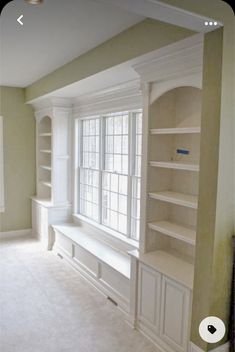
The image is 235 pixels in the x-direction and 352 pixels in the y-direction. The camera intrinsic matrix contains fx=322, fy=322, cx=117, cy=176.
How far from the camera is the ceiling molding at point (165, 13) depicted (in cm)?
172

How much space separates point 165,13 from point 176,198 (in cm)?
154

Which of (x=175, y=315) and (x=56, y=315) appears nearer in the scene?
(x=175, y=315)

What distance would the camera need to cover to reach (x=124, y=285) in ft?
11.4

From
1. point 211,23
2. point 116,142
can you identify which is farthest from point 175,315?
point 116,142

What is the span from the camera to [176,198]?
287 centimetres

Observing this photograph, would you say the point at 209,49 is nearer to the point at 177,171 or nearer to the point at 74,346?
the point at 177,171

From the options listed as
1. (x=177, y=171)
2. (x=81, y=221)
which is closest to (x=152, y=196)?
(x=177, y=171)

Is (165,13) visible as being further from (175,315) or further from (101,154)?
(101,154)

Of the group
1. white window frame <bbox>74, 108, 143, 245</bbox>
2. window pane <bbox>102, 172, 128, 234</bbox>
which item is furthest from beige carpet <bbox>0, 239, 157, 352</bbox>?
window pane <bbox>102, 172, 128, 234</bbox>

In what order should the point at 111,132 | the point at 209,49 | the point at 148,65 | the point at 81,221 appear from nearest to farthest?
the point at 209,49, the point at 148,65, the point at 111,132, the point at 81,221

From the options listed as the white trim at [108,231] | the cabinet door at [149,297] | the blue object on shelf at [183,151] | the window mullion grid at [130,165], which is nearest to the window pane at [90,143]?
the white trim at [108,231]

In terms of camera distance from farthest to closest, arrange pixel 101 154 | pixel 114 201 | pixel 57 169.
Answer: pixel 57 169, pixel 101 154, pixel 114 201

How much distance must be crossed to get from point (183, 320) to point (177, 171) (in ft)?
4.50

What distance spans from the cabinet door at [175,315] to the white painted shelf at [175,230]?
0.37 metres
